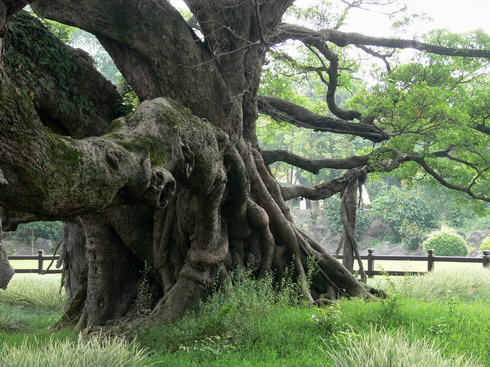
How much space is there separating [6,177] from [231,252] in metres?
5.47

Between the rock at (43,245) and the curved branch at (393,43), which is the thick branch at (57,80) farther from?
the rock at (43,245)

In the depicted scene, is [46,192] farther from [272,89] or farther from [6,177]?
[272,89]

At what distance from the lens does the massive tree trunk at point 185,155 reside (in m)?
6.77

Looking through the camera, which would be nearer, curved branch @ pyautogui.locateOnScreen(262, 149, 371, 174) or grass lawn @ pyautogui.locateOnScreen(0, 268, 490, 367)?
grass lawn @ pyautogui.locateOnScreen(0, 268, 490, 367)

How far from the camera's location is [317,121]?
43.6 feet

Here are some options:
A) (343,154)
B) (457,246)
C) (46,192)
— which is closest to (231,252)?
(46,192)

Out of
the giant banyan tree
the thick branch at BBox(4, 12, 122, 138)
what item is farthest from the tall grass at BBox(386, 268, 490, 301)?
the thick branch at BBox(4, 12, 122, 138)

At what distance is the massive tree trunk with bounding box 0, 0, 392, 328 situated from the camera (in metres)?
6.77

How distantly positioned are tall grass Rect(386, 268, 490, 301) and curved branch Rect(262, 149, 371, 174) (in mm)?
3105

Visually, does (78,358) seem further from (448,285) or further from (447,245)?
(447,245)

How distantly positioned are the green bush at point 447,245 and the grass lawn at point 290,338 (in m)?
23.7

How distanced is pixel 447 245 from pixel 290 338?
26.4 meters

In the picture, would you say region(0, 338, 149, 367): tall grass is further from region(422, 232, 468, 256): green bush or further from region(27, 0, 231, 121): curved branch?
region(422, 232, 468, 256): green bush

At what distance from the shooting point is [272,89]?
15.0 m
